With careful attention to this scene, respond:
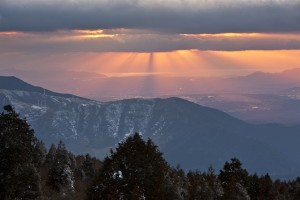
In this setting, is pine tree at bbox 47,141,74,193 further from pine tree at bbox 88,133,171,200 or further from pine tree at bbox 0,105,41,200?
pine tree at bbox 88,133,171,200

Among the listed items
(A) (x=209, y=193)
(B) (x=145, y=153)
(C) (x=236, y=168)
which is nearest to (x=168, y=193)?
(A) (x=209, y=193)

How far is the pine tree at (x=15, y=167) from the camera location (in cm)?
5653

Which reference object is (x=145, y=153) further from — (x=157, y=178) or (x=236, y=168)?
(x=236, y=168)

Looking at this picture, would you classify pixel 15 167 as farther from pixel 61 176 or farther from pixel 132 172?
pixel 61 176

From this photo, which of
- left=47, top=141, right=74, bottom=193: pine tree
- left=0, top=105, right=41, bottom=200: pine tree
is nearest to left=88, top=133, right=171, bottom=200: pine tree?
left=0, top=105, right=41, bottom=200: pine tree

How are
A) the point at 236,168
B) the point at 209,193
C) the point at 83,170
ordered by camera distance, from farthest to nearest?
the point at 83,170
the point at 236,168
the point at 209,193

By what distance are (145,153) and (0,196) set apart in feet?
49.6

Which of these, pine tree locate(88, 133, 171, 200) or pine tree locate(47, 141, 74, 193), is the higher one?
pine tree locate(88, 133, 171, 200)

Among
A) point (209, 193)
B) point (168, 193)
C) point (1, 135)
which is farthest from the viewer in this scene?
point (209, 193)

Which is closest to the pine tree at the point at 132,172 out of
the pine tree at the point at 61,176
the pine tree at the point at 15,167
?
the pine tree at the point at 15,167

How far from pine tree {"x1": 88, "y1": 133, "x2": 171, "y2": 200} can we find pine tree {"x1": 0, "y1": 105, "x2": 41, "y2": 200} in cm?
734

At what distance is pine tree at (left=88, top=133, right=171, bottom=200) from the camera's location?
5278cm

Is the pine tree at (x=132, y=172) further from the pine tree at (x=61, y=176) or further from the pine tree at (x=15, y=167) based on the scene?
the pine tree at (x=61, y=176)

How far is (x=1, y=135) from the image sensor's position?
57281 millimetres
